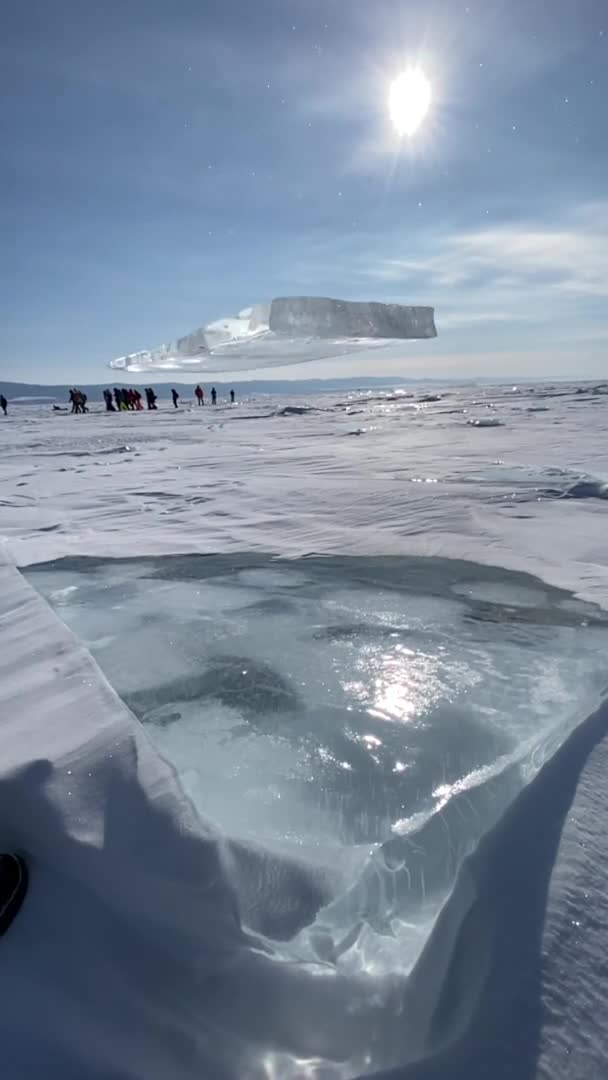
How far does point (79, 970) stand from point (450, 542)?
2.62 metres

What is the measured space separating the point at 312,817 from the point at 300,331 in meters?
7.64

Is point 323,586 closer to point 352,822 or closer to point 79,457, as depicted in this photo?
point 352,822

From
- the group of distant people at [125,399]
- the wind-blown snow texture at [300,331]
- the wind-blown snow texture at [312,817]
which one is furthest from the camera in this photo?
the group of distant people at [125,399]

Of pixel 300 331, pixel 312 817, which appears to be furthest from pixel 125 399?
pixel 312 817

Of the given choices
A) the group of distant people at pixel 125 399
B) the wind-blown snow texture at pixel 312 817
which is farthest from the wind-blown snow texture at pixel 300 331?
the group of distant people at pixel 125 399

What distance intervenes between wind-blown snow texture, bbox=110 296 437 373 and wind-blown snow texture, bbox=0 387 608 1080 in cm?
578

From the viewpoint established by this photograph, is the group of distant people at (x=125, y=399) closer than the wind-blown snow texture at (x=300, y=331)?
No

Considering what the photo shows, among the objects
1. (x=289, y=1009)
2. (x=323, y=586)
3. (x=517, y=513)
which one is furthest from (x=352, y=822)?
(x=517, y=513)

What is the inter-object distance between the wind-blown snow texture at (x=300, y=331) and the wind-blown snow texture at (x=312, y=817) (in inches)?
227

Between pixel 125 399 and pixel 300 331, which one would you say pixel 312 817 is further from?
pixel 125 399

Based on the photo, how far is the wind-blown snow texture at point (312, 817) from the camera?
0.78 metres

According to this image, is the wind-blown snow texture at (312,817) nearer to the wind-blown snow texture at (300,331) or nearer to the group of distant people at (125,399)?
the wind-blown snow texture at (300,331)

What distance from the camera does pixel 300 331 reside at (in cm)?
788

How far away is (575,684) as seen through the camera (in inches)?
64.2
